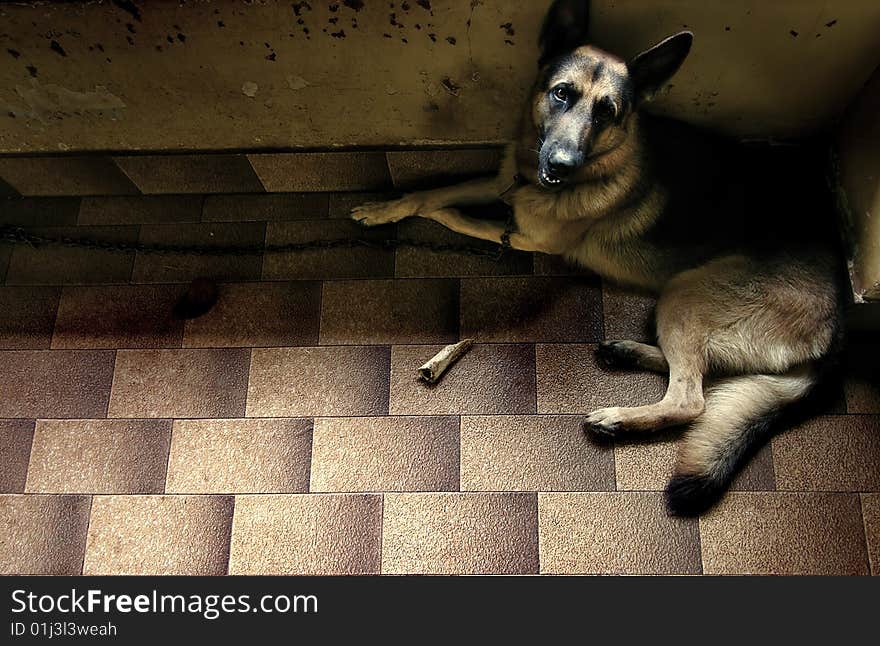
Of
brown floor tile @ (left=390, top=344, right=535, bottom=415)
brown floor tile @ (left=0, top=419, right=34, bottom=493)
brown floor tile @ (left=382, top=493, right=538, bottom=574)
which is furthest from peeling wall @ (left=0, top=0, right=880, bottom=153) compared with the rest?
brown floor tile @ (left=382, top=493, right=538, bottom=574)

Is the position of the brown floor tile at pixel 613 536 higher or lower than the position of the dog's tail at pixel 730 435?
lower

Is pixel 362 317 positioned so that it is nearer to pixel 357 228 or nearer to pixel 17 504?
pixel 357 228

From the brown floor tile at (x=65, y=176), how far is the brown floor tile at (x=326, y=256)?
1.91ft

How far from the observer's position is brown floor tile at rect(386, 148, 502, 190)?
7.62ft

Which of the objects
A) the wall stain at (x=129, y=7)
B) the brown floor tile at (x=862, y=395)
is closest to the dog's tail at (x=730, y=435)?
the brown floor tile at (x=862, y=395)

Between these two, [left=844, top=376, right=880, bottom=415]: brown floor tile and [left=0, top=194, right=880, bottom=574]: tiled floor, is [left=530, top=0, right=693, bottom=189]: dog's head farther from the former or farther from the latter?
[left=844, top=376, right=880, bottom=415]: brown floor tile

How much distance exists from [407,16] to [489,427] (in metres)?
1.23

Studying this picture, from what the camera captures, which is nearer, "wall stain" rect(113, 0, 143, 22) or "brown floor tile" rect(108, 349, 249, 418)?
"wall stain" rect(113, 0, 143, 22)

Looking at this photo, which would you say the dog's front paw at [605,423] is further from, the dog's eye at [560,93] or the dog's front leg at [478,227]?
the dog's eye at [560,93]

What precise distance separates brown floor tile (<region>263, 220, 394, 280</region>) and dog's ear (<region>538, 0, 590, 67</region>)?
0.88 metres

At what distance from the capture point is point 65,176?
8.15ft

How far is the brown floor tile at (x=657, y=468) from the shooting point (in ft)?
7.00

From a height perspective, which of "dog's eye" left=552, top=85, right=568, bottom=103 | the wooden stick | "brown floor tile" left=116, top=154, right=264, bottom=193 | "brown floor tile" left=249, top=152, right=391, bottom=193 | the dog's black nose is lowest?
the wooden stick
